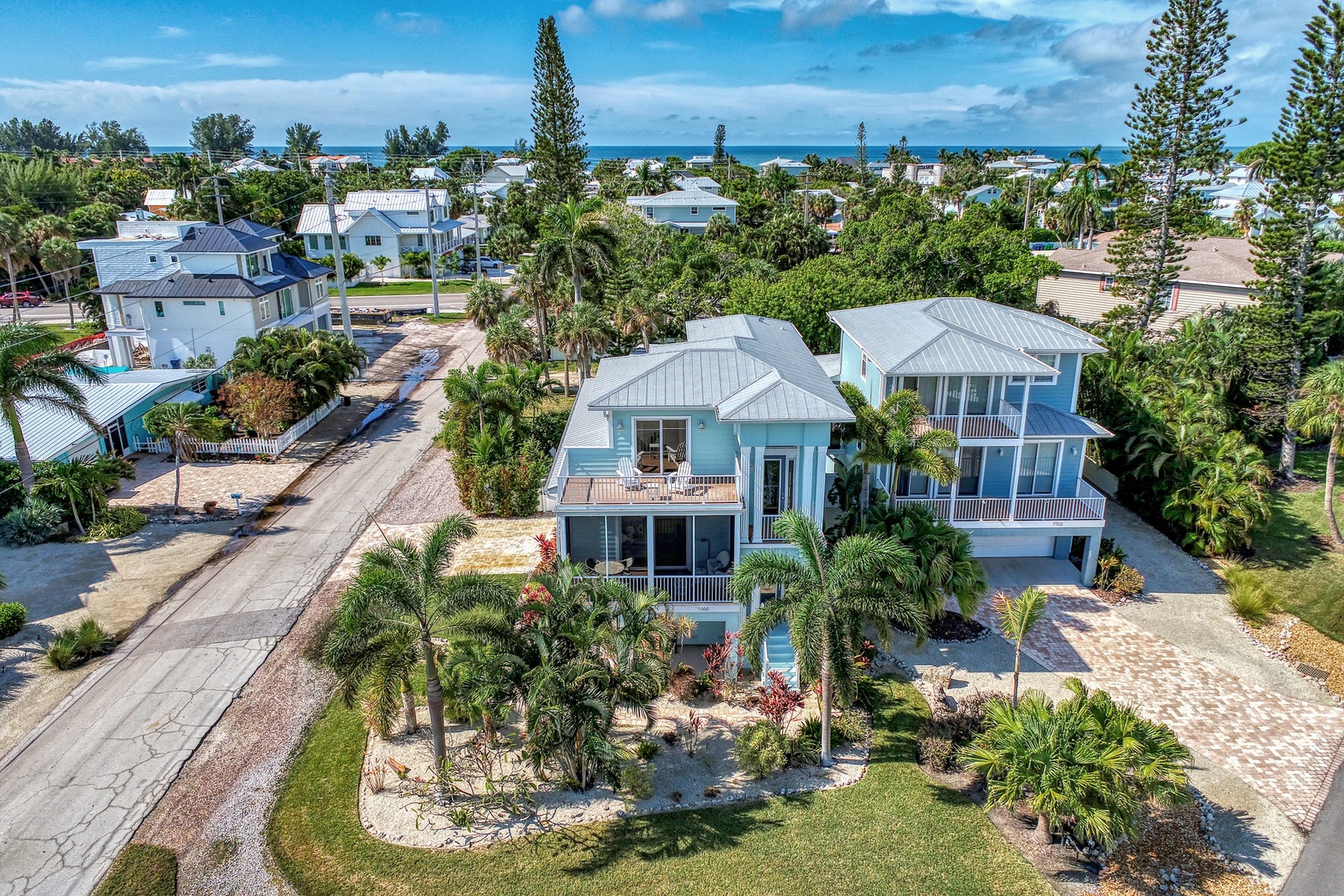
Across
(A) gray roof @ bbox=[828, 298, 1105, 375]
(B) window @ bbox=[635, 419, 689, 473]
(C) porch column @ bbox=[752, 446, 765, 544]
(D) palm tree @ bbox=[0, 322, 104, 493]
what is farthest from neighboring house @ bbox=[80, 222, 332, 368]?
(C) porch column @ bbox=[752, 446, 765, 544]

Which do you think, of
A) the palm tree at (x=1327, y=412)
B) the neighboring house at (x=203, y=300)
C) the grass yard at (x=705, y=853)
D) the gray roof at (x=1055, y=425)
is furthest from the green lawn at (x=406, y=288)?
the grass yard at (x=705, y=853)

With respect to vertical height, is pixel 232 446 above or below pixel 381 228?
below

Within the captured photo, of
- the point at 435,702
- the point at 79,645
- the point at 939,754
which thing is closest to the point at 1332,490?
the point at 939,754

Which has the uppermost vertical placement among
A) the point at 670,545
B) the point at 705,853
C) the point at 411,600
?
the point at 411,600

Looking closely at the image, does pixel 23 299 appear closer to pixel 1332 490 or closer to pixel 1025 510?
pixel 1025 510

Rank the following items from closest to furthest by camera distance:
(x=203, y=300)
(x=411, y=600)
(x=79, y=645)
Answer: (x=411, y=600) → (x=79, y=645) → (x=203, y=300)

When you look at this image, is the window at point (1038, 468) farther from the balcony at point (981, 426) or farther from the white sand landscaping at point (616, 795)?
the white sand landscaping at point (616, 795)

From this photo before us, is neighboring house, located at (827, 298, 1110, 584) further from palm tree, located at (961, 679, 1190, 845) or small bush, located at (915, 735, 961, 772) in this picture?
palm tree, located at (961, 679, 1190, 845)
